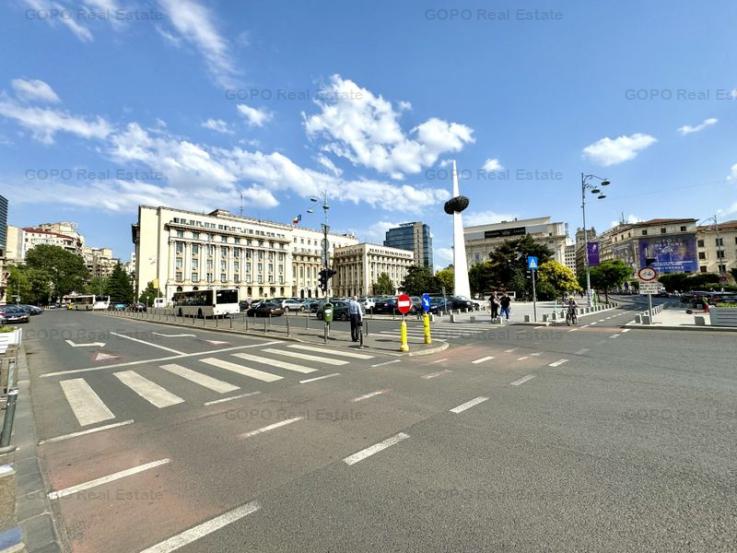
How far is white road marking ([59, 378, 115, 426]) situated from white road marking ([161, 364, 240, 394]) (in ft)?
6.19

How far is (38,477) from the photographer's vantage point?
3.99m

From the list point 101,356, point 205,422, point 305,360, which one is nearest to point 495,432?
point 205,422

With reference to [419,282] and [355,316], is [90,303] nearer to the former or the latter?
[419,282]

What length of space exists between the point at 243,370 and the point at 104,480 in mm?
Answer: 5665

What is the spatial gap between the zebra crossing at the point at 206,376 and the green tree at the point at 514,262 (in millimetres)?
49479

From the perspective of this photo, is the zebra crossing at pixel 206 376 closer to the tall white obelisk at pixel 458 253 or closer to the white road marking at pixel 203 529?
the white road marking at pixel 203 529

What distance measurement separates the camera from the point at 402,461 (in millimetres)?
4137

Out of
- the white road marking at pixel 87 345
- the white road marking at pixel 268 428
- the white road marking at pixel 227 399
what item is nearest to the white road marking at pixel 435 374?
the white road marking at pixel 268 428

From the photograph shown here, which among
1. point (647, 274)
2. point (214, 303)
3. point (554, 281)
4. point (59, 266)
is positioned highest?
point (59, 266)

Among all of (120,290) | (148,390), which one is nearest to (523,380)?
(148,390)

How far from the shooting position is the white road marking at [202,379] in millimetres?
7805

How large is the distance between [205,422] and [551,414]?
18.7ft

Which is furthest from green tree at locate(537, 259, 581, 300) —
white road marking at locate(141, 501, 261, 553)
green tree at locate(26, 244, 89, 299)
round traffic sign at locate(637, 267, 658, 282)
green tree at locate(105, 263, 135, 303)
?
green tree at locate(26, 244, 89, 299)

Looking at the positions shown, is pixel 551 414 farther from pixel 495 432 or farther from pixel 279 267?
pixel 279 267
